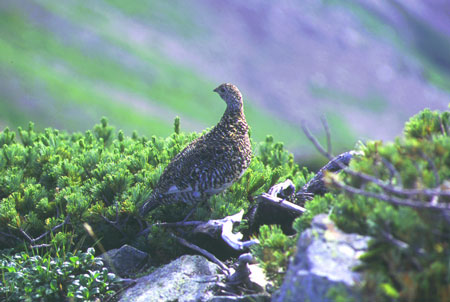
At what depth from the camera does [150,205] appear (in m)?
4.62

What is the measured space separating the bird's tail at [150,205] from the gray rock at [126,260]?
0.40 meters

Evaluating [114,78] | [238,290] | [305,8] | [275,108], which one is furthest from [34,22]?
[238,290]

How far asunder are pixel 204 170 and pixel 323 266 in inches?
84.0

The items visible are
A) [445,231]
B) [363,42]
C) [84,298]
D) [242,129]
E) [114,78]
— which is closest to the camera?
[445,231]

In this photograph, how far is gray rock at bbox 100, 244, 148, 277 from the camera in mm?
4273

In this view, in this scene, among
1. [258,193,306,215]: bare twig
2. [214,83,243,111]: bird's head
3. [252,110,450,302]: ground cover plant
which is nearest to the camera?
[252,110,450,302]: ground cover plant

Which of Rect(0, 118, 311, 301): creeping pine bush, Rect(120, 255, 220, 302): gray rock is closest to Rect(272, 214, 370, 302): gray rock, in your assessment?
Rect(120, 255, 220, 302): gray rock

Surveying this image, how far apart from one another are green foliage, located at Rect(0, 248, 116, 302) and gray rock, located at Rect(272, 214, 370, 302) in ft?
5.42

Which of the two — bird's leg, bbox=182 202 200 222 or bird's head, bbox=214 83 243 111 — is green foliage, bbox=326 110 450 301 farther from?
bird's head, bbox=214 83 243 111

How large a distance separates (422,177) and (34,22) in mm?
36042

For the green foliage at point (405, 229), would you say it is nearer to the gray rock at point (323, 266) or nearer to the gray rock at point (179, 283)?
the gray rock at point (323, 266)

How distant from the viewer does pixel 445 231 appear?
8.13 ft

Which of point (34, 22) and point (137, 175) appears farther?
point (34, 22)

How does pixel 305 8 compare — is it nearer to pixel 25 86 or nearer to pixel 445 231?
pixel 25 86
